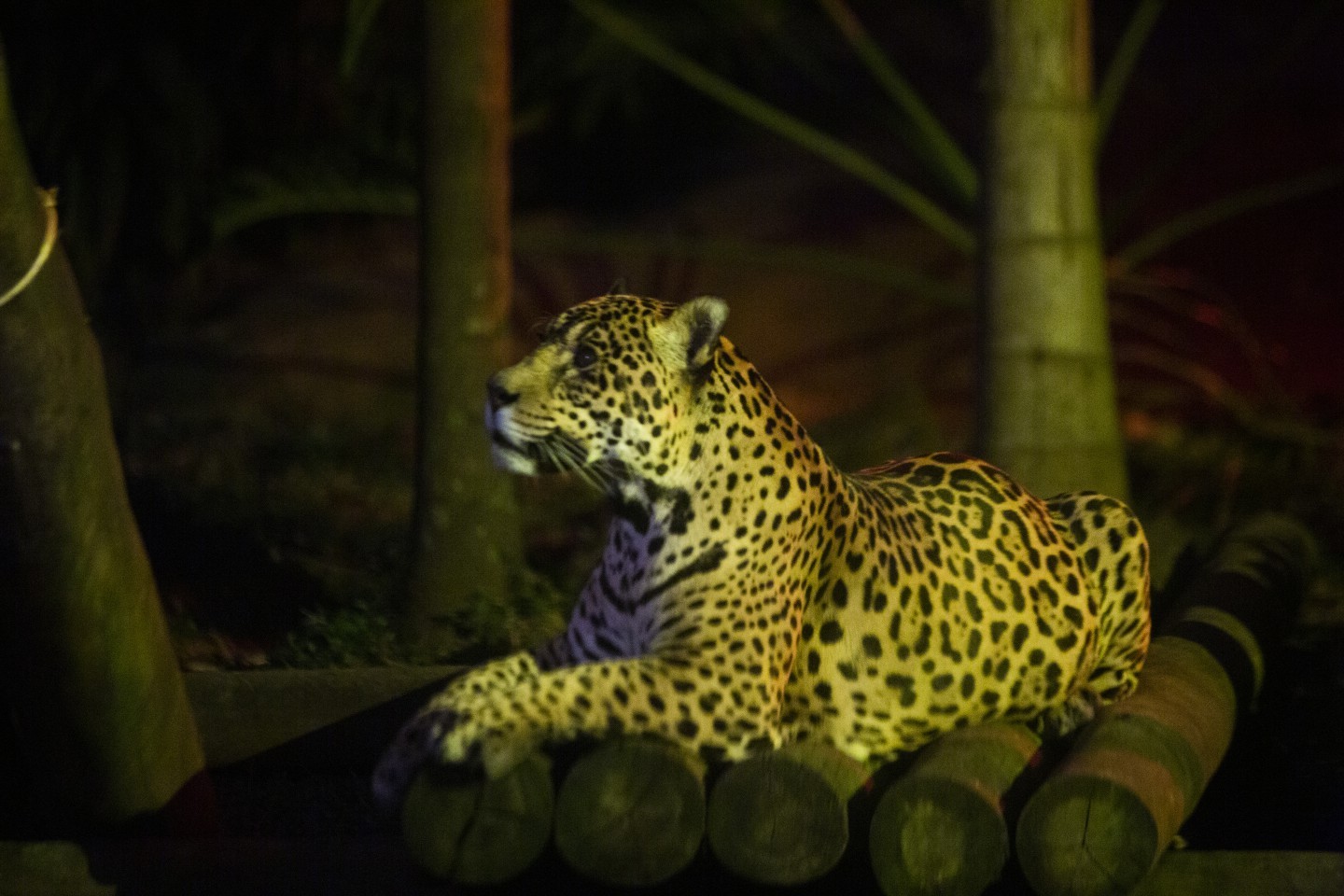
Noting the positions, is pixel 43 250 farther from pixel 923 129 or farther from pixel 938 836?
pixel 923 129

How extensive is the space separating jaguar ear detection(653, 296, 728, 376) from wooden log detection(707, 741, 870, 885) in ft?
3.00

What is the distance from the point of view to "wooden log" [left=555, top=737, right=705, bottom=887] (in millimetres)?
3926

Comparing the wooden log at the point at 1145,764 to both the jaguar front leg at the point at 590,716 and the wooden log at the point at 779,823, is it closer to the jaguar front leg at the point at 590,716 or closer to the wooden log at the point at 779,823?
the wooden log at the point at 779,823

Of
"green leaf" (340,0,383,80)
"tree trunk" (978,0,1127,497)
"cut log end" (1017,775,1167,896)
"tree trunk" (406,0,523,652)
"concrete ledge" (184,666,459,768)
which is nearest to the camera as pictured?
"cut log end" (1017,775,1167,896)

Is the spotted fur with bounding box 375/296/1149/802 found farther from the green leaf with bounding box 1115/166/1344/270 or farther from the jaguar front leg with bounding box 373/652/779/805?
the green leaf with bounding box 1115/166/1344/270

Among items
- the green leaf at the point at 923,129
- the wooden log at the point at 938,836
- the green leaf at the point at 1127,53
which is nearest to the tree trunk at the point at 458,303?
the green leaf at the point at 923,129

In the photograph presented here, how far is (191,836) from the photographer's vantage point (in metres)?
4.64

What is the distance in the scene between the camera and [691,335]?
4324mm

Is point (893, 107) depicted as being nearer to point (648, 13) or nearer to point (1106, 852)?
point (648, 13)

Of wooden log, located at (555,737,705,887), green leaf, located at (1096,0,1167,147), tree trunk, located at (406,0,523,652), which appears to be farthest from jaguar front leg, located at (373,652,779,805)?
green leaf, located at (1096,0,1167,147)

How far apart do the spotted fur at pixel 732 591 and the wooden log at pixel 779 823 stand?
0.23 meters

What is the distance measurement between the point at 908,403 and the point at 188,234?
3744 mm

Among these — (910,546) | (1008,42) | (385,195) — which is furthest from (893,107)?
(910,546)

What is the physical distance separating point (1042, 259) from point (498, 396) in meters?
3.51
